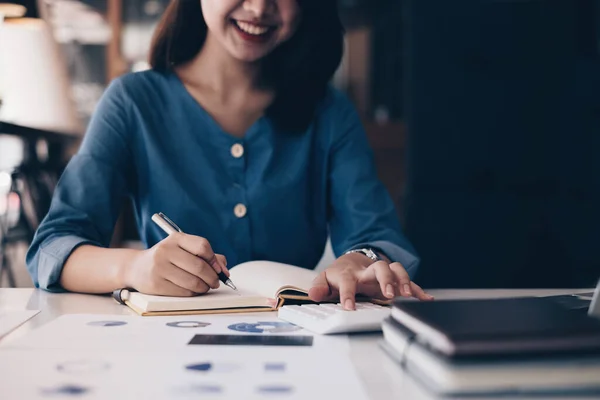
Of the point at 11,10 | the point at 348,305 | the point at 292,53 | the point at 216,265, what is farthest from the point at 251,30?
the point at 11,10

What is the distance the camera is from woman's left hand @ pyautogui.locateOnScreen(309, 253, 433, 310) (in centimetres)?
75

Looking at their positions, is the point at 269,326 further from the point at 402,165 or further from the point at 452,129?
the point at 402,165

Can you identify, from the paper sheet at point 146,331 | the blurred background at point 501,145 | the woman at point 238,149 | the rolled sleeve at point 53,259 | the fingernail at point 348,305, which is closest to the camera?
the paper sheet at point 146,331

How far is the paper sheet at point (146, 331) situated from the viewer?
583 millimetres

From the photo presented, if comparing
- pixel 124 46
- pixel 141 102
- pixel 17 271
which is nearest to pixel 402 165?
pixel 124 46

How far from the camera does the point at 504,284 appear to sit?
1713mm

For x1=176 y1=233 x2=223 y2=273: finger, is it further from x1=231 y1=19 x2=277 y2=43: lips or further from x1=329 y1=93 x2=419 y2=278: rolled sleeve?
x1=231 y1=19 x2=277 y2=43: lips

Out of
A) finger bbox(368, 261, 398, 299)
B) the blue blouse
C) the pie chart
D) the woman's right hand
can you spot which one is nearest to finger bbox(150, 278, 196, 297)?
the woman's right hand

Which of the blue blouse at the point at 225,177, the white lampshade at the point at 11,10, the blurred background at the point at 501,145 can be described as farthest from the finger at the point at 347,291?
the white lampshade at the point at 11,10

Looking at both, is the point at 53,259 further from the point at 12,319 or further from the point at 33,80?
the point at 33,80

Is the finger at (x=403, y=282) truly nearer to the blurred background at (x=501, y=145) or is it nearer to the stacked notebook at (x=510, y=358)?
the stacked notebook at (x=510, y=358)

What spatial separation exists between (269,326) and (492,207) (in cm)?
116

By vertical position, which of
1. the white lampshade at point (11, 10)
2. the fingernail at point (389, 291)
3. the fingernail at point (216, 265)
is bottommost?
the fingernail at point (389, 291)

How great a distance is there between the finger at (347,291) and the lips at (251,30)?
0.54m
